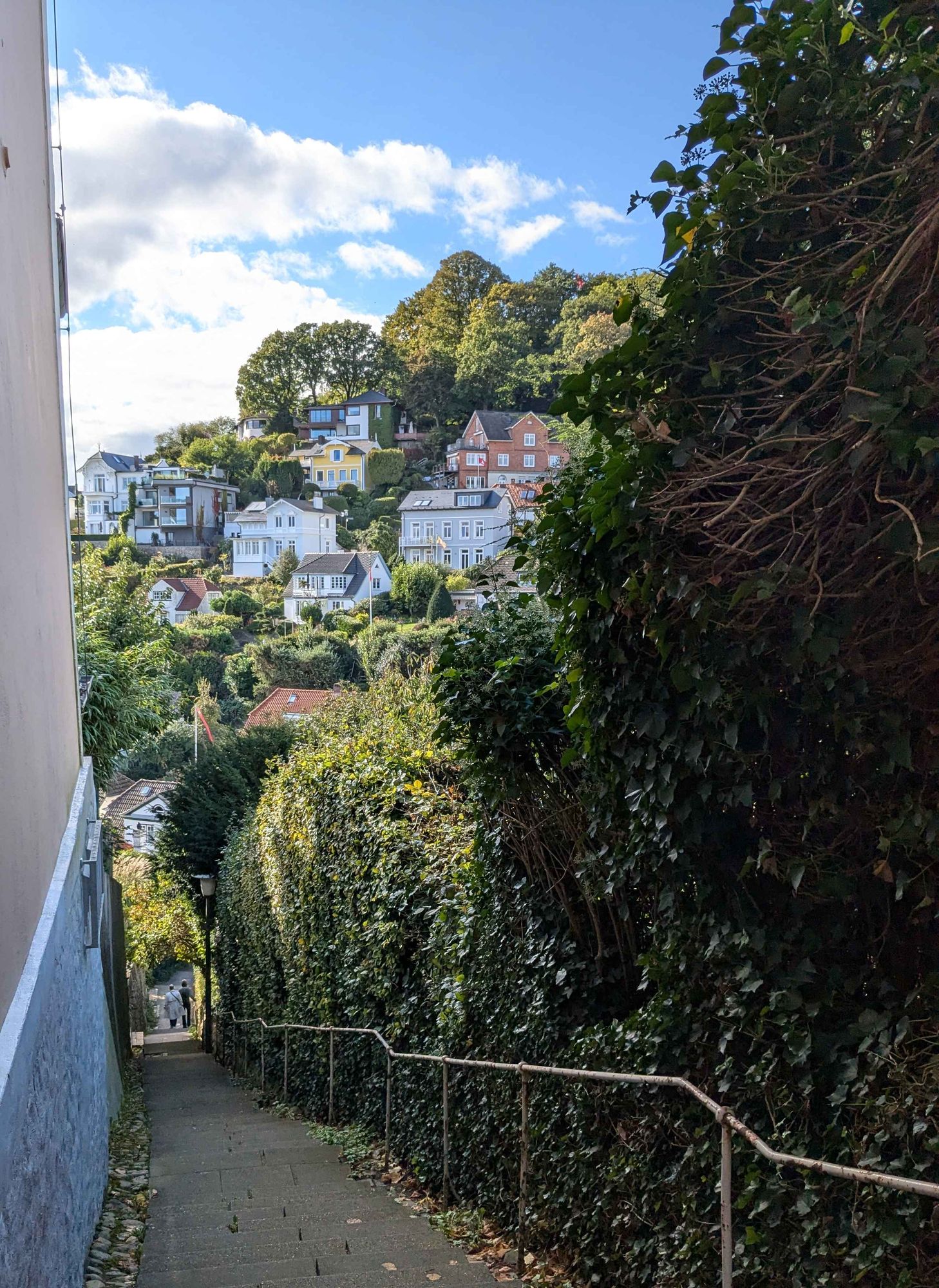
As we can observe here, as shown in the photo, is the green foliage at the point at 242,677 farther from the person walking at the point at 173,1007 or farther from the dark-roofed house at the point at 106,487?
the dark-roofed house at the point at 106,487

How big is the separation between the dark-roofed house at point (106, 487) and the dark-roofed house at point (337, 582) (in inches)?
1452

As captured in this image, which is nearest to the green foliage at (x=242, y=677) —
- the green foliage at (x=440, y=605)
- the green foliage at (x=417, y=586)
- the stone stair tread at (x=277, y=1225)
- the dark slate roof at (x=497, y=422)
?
the green foliage at (x=440, y=605)

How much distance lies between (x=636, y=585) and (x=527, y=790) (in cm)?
210

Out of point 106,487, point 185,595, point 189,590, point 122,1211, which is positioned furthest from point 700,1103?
point 106,487

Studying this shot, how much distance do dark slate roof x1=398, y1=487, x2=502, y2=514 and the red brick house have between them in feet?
3.28

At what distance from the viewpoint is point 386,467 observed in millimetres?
89062

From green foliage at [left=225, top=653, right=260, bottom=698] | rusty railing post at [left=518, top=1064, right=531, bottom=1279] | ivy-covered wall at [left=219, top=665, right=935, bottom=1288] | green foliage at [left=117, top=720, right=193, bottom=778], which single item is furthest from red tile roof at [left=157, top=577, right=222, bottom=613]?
rusty railing post at [left=518, top=1064, right=531, bottom=1279]

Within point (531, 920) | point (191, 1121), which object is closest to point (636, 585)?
point (531, 920)

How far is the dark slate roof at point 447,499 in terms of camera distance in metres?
70.2

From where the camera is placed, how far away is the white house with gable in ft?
281

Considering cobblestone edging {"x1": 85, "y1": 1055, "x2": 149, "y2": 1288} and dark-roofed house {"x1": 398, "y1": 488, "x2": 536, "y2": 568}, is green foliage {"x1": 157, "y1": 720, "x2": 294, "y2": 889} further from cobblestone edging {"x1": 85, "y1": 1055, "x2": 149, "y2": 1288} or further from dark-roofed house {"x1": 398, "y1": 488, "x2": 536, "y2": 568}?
dark-roofed house {"x1": 398, "y1": 488, "x2": 536, "y2": 568}

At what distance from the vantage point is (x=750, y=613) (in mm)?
3164

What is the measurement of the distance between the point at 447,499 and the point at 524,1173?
231 ft

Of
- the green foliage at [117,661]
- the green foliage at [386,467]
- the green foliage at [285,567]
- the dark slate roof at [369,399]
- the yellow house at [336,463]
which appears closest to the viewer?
the green foliage at [117,661]
